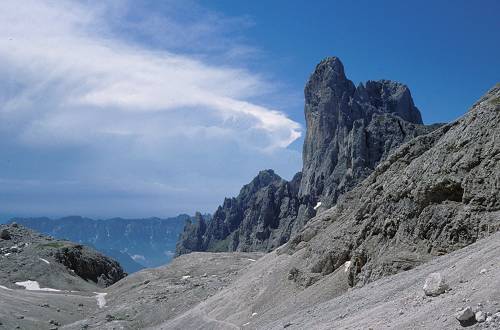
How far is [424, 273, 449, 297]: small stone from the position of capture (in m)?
21.5

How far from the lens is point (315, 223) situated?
61.4 m

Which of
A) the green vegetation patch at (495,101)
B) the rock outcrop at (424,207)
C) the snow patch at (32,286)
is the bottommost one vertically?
the snow patch at (32,286)

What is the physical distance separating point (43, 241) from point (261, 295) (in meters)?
104

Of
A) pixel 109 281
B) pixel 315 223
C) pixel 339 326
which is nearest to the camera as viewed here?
pixel 339 326

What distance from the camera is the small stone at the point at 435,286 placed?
846 inches

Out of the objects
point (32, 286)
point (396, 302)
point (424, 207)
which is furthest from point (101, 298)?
point (396, 302)

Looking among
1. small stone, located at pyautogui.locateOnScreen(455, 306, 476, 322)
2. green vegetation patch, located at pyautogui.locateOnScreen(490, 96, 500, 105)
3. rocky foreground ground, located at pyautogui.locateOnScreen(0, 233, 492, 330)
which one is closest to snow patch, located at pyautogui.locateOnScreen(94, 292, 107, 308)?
rocky foreground ground, located at pyautogui.locateOnScreen(0, 233, 492, 330)

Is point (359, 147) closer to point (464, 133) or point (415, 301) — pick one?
point (464, 133)

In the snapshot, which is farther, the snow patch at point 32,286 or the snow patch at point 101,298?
the snow patch at point 32,286

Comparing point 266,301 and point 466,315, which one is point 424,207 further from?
point 466,315

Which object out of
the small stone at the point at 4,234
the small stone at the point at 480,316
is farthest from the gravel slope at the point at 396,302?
the small stone at the point at 4,234

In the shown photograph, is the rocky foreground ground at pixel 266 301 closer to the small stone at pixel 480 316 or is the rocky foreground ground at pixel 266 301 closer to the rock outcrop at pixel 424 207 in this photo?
the small stone at pixel 480 316

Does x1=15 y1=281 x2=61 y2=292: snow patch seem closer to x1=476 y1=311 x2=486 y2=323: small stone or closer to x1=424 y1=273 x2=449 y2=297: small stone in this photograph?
x1=424 y1=273 x2=449 y2=297: small stone

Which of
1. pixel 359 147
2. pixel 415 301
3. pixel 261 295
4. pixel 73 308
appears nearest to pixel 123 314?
pixel 73 308
